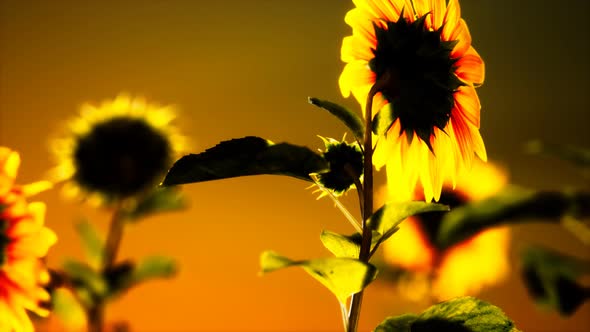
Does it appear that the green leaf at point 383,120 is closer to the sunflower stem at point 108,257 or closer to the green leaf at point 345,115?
the green leaf at point 345,115

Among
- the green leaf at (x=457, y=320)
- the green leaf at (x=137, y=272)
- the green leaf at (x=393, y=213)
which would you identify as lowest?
the green leaf at (x=457, y=320)

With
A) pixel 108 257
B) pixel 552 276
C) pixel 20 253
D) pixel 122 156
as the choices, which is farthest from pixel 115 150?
pixel 552 276

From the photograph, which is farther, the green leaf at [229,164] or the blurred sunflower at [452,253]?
the blurred sunflower at [452,253]

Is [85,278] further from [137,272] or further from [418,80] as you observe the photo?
[418,80]

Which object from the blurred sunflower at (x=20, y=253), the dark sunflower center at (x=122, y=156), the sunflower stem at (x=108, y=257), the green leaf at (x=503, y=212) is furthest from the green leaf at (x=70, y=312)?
the green leaf at (x=503, y=212)

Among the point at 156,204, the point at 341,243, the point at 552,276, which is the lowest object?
the point at 552,276

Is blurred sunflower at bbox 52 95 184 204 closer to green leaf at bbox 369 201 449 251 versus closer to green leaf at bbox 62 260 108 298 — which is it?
green leaf at bbox 62 260 108 298
